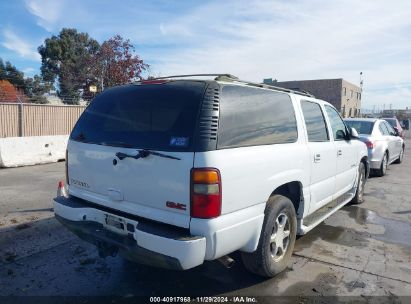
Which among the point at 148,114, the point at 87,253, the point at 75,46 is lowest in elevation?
the point at 87,253

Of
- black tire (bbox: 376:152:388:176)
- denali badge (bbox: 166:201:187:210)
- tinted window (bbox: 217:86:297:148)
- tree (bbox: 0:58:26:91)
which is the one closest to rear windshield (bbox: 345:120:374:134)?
black tire (bbox: 376:152:388:176)

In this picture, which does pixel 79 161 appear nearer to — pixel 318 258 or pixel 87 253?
pixel 87 253

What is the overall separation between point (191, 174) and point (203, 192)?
17cm

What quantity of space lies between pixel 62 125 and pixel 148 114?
38.8 ft

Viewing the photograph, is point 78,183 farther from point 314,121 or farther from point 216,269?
point 314,121

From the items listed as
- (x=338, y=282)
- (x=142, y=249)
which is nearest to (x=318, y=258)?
(x=338, y=282)

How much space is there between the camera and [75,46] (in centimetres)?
4456

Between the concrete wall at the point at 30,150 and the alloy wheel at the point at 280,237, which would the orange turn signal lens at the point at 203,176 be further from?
the concrete wall at the point at 30,150

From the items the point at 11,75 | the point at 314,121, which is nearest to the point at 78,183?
the point at 314,121

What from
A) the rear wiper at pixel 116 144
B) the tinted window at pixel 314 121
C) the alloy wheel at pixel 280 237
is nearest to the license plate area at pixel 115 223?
the rear wiper at pixel 116 144

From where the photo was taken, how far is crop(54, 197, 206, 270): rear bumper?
115 inches

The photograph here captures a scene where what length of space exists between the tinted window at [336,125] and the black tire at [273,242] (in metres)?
1.93

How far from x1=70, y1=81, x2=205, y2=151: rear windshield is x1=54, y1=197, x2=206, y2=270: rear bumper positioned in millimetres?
674

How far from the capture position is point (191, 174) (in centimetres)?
297
